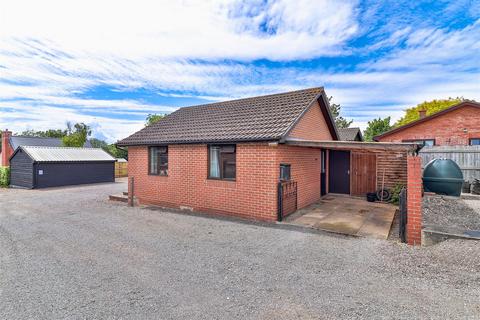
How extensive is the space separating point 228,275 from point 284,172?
5007 mm

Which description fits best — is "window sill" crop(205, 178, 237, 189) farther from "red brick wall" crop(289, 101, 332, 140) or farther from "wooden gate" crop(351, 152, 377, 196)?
"wooden gate" crop(351, 152, 377, 196)

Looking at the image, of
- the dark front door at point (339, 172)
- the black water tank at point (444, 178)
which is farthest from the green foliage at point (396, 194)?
the dark front door at point (339, 172)

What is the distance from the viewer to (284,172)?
9.08 metres

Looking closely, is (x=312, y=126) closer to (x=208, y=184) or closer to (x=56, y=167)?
(x=208, y=184)

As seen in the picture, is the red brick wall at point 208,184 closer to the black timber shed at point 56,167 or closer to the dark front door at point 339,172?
the dark front door at point 339,172

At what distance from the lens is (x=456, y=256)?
5.24 m

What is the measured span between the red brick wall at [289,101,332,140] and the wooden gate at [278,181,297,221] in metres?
1.89

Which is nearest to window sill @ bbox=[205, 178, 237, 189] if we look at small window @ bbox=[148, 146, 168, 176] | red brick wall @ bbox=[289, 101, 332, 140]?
small window @ bbox=[148, 146, 168, 176]

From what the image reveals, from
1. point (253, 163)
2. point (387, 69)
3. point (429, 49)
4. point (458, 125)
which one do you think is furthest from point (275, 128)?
point (458, 125)

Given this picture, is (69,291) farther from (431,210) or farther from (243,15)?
(431,210)

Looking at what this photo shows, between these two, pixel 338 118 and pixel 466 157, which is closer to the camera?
pixel 466 157

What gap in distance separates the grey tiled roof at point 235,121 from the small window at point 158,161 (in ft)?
1.61

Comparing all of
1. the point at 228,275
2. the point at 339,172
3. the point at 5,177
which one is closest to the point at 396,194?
the point at 339,172

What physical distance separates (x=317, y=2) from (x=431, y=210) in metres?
8.12
